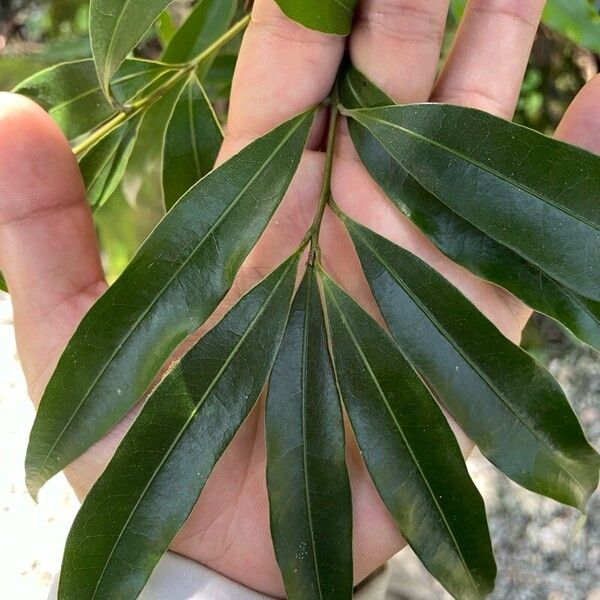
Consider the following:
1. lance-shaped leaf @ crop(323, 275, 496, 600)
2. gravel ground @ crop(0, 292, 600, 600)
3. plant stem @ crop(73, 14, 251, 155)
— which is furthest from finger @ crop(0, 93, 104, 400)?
gravel ground @ crop(0, 292, 600, 600)

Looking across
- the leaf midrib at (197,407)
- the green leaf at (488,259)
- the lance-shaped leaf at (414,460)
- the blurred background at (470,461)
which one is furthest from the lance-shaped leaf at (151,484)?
the blurred background at (470,461)

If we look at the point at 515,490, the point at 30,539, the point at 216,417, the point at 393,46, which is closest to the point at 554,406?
the point at 216,417

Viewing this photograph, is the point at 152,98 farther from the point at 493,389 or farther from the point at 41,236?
the point at 493,389

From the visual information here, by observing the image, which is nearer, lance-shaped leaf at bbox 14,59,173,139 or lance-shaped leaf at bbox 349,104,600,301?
lance-shaped leaf at bbox 349,104,600,301

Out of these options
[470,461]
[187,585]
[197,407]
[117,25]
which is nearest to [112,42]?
[117,25]

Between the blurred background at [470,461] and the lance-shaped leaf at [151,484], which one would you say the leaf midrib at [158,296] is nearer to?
the lance-shaped leaf at [151,484]

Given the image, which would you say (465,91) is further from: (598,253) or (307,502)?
(307,502)

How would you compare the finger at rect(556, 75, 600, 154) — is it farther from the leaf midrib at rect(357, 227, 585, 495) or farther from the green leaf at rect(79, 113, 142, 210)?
the green leaf at rect(79, 113, 142, 210)
